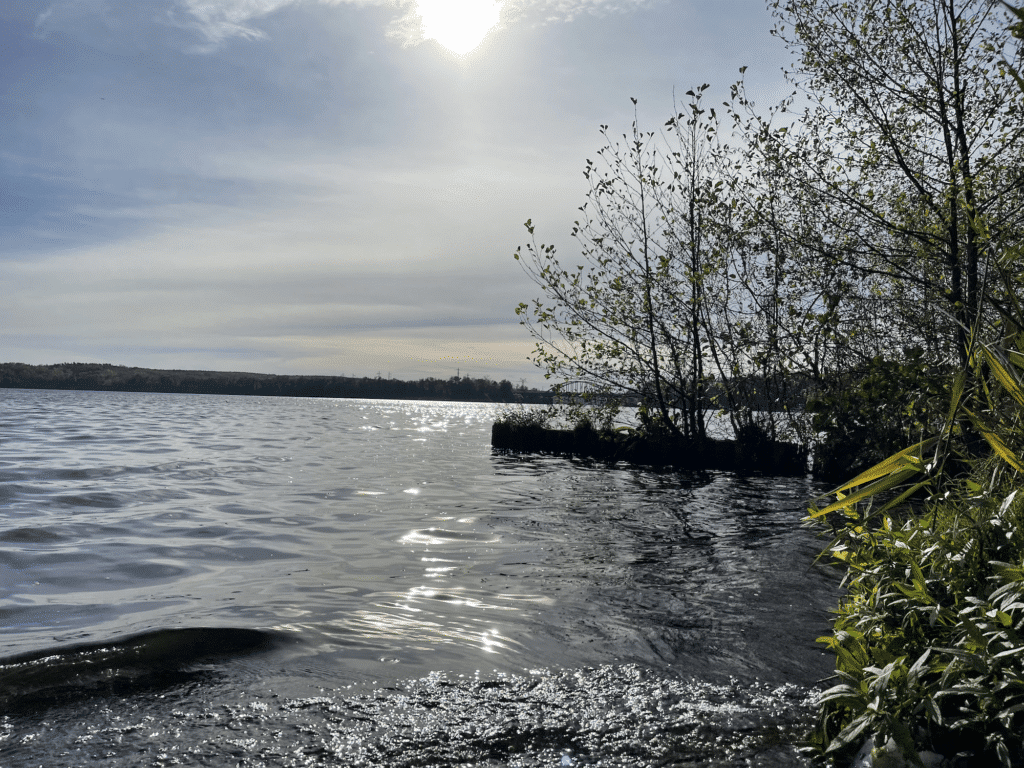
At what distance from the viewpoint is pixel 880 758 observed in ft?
9.06

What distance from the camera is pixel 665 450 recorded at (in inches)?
933

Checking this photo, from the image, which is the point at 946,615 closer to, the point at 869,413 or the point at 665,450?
the point at 869,413

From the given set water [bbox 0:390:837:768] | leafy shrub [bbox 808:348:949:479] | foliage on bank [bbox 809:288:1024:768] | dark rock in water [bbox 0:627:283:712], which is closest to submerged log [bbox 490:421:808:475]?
leafy shrub [bbox 808:348:949:479]

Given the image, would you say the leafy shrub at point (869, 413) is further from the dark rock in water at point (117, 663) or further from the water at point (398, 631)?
the dark rock in water at point (117, 663)

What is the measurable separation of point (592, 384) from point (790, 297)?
20.2 ft

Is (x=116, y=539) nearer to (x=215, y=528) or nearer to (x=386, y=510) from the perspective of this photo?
(x=215, y=528)

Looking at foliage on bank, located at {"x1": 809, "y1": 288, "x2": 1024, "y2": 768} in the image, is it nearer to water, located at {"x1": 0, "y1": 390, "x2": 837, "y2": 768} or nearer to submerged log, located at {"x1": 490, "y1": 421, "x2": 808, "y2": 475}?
water, located at {"x1": 0, "y1": 390, "x2": 837, "y2": 768}

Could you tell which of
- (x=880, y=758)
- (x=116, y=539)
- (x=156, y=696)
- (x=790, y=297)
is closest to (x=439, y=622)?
(x=156, y=696)

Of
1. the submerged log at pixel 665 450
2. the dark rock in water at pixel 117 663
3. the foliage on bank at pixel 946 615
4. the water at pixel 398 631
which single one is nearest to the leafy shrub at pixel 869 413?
the submerged log at pixel 665 450

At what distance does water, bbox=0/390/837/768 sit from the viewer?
3.96 metres

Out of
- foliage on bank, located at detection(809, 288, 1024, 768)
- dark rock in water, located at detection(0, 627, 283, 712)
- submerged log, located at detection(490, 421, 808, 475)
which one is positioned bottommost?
dark rock in water, located at detection(0, 627, 283, 712)

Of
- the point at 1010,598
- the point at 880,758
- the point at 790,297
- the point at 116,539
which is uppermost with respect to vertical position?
the point at 790,297

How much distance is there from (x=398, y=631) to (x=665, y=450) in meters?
18.8

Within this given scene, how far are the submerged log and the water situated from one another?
8955 millimetres
